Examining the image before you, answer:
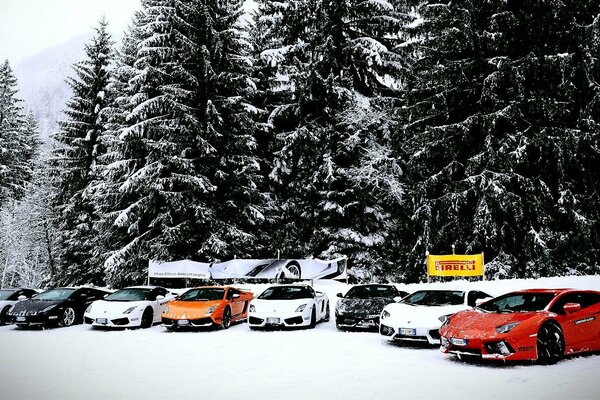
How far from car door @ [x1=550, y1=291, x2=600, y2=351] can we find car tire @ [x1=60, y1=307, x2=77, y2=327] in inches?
523

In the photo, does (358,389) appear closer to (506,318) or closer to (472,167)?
(506,318)

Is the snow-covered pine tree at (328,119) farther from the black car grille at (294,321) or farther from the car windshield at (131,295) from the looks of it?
the black car grille at (294,321)

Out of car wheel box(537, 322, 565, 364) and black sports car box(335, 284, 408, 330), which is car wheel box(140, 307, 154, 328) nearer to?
black sports car box(335, 284, 408, 330)

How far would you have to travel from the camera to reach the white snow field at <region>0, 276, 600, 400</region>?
6664 millimetres

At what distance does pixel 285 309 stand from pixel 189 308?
275 centimetres

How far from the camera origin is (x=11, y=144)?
144 ft

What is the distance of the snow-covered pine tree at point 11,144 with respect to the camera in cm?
4234

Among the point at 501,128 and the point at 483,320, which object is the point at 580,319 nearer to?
the point at 483,320

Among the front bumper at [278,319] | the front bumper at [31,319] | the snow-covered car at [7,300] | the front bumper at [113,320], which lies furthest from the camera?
the snow-covered car at [7,300]

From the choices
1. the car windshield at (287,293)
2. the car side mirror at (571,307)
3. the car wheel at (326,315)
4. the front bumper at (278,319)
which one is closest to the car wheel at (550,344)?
the car side mirror at (571,307)

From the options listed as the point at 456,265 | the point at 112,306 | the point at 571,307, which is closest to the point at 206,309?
the point at 112,306

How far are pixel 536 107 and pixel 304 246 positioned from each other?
41.5 ft

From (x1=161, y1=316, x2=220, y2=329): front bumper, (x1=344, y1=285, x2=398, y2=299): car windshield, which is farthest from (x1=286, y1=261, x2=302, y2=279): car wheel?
(x1=161, y1=316, x2=220, y2=329): front bumper

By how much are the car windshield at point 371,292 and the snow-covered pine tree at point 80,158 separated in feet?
77.6
